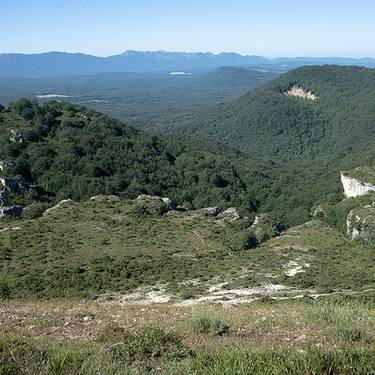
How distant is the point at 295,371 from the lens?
5219 millimetres

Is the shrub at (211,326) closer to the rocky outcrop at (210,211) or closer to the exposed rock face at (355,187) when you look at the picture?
the rocky outcrop at (210,211)

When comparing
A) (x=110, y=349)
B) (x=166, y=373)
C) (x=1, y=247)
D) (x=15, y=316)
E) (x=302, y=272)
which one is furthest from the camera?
(x=1, y=247)

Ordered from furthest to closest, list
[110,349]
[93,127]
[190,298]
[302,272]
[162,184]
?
[93,127], [162,184], [302,272], [190,298], [110,349]

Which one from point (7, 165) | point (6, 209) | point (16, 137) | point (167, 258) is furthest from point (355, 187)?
point (6, 209)

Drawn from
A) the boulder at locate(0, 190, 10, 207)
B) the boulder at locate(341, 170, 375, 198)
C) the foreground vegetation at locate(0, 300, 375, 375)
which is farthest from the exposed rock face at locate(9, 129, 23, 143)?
the foreground vegetation at locate(0, 300, 375, 375)

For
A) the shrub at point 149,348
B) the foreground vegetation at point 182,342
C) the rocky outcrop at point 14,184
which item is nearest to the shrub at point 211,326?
the foreground vegetation at point 182,342

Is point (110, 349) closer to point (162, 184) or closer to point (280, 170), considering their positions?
point (162, 184)

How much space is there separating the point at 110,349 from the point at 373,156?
112 m

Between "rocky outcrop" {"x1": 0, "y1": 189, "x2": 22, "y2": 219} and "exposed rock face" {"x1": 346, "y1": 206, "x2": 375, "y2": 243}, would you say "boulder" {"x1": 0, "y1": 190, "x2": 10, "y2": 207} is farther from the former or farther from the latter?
"exposed rock face" {"x1": 346, "y1": 206, "x2": 375, "y2": 243}

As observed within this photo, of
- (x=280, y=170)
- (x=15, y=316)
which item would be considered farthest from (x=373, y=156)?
(x=15, y=316)

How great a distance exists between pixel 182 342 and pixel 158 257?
3117 centimetres

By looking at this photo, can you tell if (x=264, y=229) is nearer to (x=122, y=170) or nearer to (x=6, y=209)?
(x=6, y=209)

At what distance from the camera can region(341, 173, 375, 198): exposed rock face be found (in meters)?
78.1

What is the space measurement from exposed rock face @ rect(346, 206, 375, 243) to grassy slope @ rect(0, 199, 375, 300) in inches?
159
